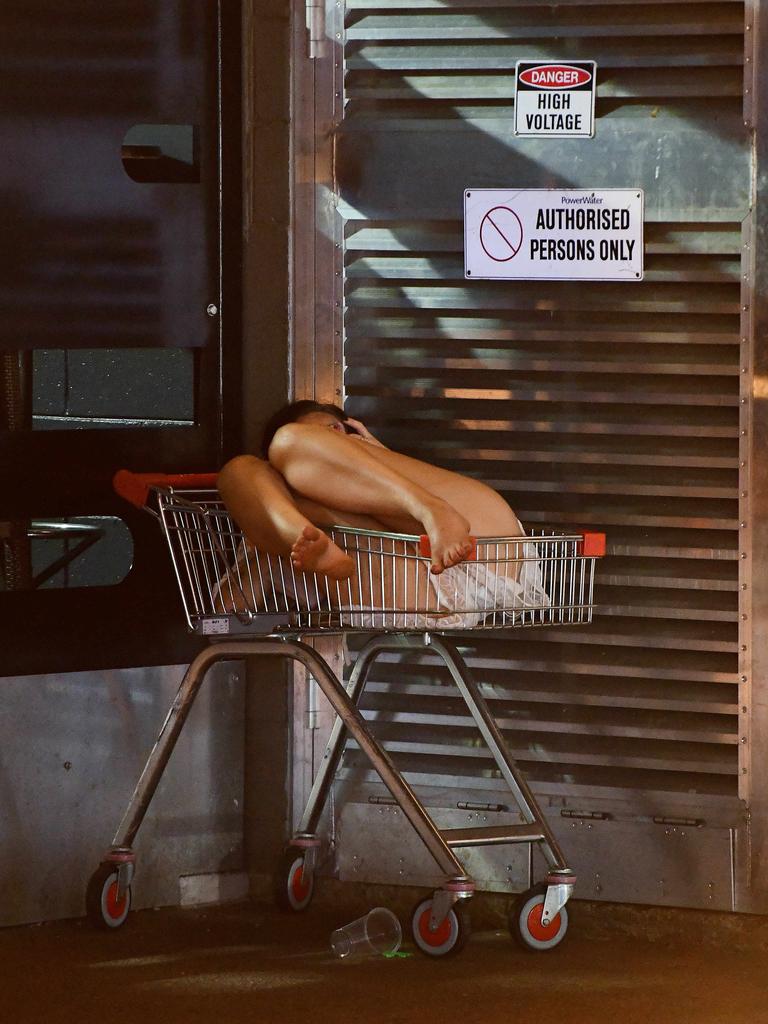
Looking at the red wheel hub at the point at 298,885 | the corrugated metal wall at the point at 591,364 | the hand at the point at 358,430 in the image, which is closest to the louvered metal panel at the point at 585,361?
the corrugated metal wall at the point at 591,364

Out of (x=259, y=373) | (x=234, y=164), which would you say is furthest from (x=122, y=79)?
(x=259, y=373)

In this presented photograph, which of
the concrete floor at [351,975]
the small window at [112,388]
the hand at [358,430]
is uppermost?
the small window at [112,388]

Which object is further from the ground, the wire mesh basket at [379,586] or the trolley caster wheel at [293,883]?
the wire mesh basket at [379,586]

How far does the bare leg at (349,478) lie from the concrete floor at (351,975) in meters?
1.01

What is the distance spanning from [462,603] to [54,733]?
1.13 meters

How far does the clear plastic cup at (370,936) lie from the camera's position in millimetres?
3529

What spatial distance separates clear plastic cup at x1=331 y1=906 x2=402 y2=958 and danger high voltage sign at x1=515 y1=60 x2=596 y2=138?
1921 millimetres

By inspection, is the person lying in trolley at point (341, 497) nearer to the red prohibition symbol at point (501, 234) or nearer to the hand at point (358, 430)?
the hand at point (358, 430)

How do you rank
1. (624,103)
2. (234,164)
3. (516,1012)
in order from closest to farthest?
(516,1012)
(624,103)
(234,164)

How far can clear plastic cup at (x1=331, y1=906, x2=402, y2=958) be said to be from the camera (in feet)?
11.6

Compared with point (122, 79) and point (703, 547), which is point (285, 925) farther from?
point (122, 79)

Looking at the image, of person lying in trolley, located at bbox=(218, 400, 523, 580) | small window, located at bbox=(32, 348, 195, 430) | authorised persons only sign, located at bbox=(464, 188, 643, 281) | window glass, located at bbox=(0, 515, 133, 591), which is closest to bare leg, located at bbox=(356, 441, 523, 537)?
person lying in trolley, located at bbox=(218, 400, 523, 580)

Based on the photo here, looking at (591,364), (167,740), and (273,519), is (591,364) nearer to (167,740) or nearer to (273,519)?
(273,519)

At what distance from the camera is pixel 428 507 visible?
323cm
